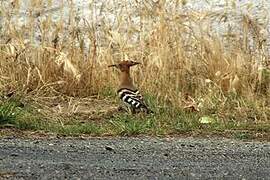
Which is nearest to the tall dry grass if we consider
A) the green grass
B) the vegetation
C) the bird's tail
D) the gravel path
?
the vegetation

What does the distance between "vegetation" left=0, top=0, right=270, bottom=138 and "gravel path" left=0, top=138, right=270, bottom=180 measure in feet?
5.89

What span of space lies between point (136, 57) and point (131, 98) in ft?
5.46

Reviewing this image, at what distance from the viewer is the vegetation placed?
8.18 meters

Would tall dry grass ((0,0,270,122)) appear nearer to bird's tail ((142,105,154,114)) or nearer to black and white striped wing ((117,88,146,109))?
black and white striped wing ((117,88,146,109))

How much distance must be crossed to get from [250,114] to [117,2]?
290cm

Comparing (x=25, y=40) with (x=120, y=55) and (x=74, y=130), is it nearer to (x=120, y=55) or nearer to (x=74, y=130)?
(x=120, y=55)

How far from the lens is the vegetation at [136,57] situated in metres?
8.18

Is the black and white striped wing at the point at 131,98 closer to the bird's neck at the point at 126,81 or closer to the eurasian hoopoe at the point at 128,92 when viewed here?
the eurasian hoopoe at the point at 128,92

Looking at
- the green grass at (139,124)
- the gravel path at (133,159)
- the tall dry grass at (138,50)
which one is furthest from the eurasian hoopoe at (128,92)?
the gravel path at (133,159)

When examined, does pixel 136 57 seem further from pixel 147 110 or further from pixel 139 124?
pixel 139 124

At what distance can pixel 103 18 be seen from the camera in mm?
9352

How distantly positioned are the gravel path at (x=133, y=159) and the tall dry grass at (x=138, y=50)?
2471mm

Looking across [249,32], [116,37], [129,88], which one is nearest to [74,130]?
[129,88]

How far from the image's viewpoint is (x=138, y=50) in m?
9.21
